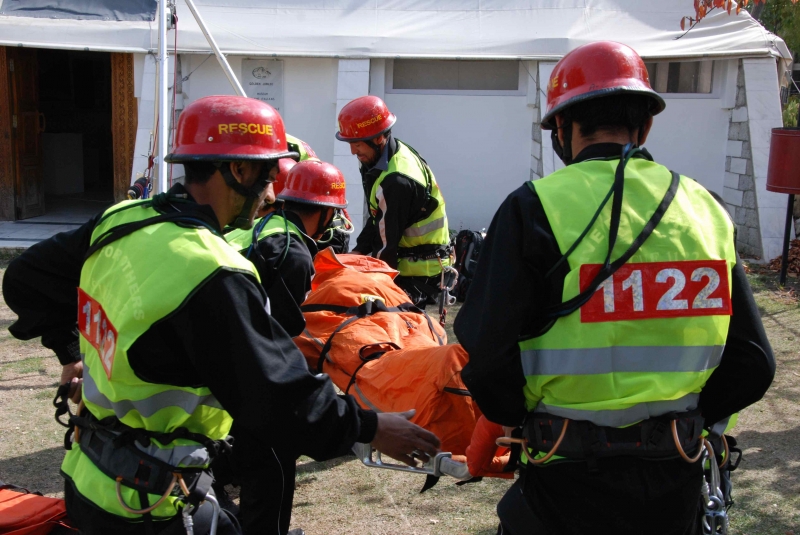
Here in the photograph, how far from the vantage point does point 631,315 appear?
1.84 meters

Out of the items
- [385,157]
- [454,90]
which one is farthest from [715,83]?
[385,157]

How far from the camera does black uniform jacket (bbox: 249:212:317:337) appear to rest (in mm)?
3137

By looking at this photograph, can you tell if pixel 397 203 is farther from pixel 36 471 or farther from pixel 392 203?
pixel 36 471

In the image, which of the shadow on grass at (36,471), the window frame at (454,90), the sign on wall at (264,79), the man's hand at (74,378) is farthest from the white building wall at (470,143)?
the man's hand at (74,378)

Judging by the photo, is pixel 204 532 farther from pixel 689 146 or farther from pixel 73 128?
pixel 73 128

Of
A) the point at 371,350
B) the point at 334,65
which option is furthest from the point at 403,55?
the point at 371,350

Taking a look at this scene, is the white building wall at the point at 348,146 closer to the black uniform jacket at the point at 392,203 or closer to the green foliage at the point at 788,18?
the black uniform jacket at the point at 392,203

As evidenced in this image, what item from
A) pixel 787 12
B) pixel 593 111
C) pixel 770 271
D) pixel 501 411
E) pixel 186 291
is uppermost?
pixel 787 12

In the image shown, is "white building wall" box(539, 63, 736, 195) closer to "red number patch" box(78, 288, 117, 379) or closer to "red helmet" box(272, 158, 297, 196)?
"red helmet" box(272, 158, 297, 196)

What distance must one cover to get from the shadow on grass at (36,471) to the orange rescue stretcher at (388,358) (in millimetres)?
1697

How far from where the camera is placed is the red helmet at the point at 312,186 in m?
3.97

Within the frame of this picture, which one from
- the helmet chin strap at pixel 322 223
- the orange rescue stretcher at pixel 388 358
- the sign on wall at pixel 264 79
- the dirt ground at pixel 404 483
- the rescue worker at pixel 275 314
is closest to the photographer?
the orange rescue stretcher at pixel 388 358

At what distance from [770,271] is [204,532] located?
9034 mm

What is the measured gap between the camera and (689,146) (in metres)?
11.0
